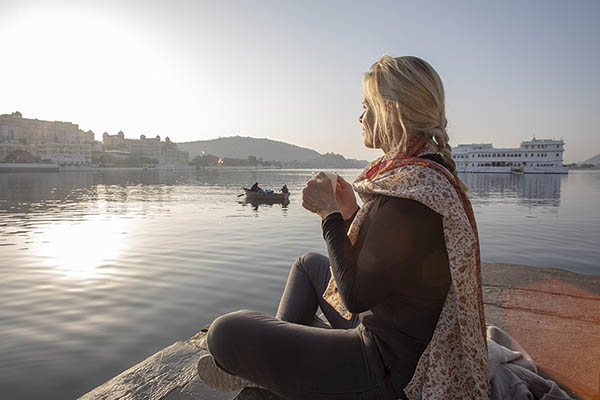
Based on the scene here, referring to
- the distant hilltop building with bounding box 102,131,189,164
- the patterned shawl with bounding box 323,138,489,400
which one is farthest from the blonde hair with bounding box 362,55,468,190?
the distant hilltop building with bounding box 102,131,189,164

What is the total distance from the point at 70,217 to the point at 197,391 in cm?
1614

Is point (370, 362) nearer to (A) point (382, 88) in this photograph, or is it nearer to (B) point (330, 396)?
(B) point (330, 396)

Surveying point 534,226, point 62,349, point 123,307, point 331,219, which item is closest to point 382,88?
point 331,219

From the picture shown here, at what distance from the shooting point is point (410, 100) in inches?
59.3

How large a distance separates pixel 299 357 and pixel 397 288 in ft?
1.68

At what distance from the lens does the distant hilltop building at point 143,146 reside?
526 ft

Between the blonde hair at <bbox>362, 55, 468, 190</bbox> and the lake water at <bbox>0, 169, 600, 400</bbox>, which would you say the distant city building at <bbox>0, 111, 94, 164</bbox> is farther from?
the blonde hair at <bbox>362, 55, 468, 190</bbox>

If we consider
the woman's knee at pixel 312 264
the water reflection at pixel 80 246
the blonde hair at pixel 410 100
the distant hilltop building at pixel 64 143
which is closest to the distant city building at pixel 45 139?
the distant hilltop building at pixel 64 143

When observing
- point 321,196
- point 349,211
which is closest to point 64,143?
point 349,211

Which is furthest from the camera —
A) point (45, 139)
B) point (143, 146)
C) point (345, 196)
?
point (143, 146)

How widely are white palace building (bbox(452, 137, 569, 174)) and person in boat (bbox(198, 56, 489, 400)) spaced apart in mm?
73546

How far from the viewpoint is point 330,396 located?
1.49m

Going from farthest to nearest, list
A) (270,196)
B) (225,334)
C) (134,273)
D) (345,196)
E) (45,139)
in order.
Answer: (45,139), (270,196), (134,273), (345,196), (225,334)

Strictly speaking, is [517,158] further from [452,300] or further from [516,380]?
[452,300]
